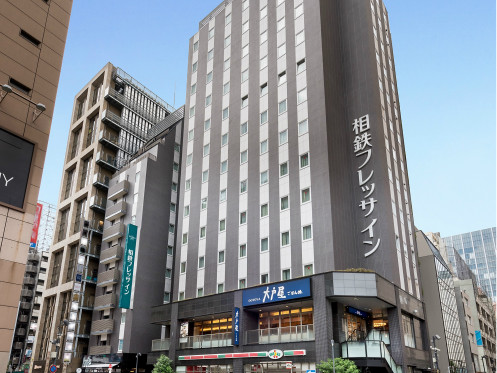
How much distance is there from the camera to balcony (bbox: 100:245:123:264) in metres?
66.5

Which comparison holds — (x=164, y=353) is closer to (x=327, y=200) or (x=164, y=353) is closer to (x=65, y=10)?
(x=327, y=200)

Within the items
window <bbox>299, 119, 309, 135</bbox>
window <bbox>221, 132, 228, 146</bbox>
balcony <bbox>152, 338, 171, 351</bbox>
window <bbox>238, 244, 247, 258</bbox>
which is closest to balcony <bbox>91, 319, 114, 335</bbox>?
balcony <bbox>152, 338, 171, 351</bbox>

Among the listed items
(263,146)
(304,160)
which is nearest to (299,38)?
(263,146)

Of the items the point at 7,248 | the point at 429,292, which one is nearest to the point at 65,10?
the point at 7,248

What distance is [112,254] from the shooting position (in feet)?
221

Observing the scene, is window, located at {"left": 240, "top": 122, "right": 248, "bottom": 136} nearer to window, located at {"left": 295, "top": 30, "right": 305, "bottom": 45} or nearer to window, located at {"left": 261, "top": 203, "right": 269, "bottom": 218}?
window, located at {"left": 261, "top": 203, "right": 269, "bottom": 218}

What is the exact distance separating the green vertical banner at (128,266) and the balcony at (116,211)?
5.02 metres

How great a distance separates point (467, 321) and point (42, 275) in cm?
11452

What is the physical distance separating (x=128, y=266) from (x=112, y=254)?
5.39 m

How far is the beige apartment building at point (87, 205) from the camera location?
6775 centimetres

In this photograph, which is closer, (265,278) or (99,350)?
(265,278)

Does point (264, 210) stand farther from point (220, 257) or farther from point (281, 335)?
point (281, 335)

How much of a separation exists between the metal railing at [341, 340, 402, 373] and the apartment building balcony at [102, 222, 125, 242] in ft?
132

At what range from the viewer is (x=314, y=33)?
55.7 meters
